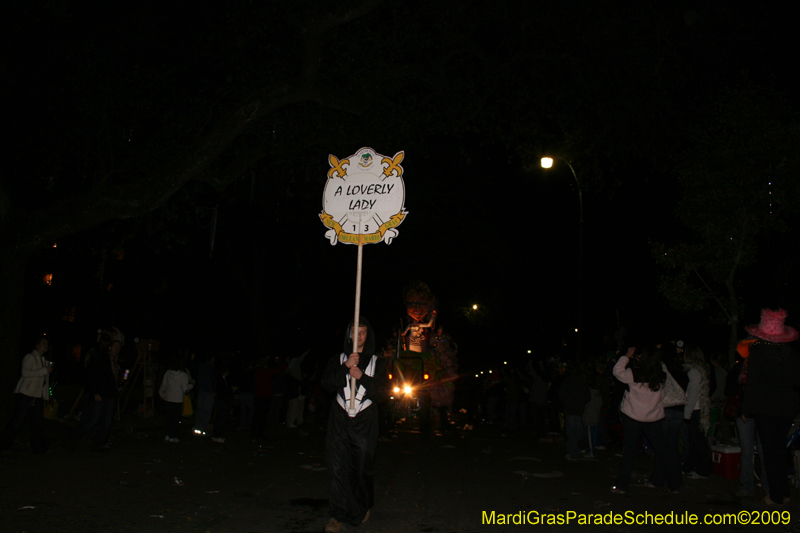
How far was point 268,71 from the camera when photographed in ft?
48.3

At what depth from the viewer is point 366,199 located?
8.20 meters

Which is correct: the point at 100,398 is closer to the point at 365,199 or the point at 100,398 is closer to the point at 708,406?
the point at 365,199

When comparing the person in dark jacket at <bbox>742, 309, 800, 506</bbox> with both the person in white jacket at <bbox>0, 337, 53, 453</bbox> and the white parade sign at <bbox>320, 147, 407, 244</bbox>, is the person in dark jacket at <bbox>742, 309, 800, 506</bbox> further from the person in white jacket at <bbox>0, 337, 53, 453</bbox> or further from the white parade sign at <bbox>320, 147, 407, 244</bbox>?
the person in white jacket at <bbox>0, 337, 53, 453</bbox>

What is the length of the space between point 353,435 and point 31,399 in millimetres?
6017

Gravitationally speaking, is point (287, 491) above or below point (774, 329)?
below

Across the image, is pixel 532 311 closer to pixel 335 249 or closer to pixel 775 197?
pixel 335 249

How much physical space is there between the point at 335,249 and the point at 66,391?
38.8ft

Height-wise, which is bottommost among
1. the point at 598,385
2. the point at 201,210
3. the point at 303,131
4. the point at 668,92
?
the point at 598,385

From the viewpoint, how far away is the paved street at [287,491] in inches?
264

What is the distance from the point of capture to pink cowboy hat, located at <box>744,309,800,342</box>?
779 centimetres

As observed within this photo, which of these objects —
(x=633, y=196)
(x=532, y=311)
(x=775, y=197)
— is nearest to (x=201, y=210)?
(x=775, y=197)

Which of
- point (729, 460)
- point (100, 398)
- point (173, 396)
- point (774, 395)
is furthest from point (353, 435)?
point (173, 396)

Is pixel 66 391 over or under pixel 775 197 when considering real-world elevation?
under

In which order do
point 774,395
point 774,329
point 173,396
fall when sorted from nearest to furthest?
point 774,395
point 774,329
point 173,396
